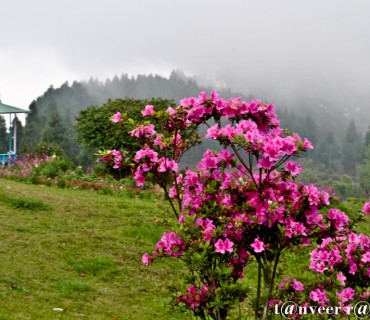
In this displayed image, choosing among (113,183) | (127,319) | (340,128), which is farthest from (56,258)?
(340,128)

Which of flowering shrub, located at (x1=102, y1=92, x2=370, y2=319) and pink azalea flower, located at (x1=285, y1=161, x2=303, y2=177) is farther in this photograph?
pink azalea flower, located at (x1=285, y1=161, x2=303, y2=177)

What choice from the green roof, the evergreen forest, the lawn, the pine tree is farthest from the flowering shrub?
the pine tree

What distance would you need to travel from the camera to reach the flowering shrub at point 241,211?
12.3 ft

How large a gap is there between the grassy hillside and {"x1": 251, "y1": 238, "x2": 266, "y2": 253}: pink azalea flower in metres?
0.93

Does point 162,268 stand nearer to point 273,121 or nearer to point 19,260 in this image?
point 19,260

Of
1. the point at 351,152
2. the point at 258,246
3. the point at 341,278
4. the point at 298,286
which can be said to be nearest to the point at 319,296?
the point at 298,286

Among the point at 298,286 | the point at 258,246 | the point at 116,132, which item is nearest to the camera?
the point at 258,246

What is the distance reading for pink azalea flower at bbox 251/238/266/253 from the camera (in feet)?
12.1

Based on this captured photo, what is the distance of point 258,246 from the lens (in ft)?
12.2

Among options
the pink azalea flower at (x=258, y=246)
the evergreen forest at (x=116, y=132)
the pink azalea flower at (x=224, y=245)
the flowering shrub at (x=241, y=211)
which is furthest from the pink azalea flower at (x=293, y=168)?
the evergreen forest at (x=116, y=132)

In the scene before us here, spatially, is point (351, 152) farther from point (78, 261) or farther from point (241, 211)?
point (241, 211)

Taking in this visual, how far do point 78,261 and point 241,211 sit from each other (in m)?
4.46

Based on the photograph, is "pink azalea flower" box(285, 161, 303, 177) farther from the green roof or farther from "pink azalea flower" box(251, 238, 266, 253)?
the green roof

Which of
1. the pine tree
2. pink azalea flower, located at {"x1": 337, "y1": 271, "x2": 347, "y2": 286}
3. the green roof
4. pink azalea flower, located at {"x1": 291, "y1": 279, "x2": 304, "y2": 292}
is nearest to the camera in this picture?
pink azalea flower, located at {"x1": 337, "y1": 271, "x2": 347, "y2": 286}
